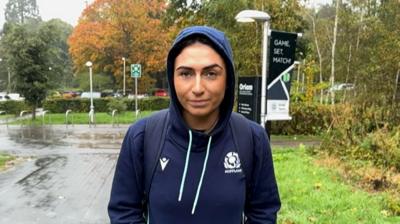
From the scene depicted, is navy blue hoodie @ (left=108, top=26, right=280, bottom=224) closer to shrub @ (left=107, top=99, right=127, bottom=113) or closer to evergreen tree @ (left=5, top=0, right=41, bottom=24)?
shrub @ (left=107, top=99, right=127, bottom=113)

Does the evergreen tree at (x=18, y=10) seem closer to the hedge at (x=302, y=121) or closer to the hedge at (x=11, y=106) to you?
the hedge at (x=11, y=106)

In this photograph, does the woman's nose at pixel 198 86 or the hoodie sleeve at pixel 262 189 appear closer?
the woman's nose at pixel 198 86

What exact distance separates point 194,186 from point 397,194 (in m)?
5.46

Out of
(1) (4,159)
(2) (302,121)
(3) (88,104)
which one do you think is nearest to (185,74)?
(1) (4,159)

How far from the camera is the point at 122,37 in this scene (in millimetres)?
38938

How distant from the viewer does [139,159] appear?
1681 millimetres

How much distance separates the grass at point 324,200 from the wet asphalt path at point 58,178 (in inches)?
103

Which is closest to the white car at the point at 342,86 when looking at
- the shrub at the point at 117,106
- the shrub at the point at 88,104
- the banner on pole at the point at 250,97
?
the banner on pole at the point at 250,97

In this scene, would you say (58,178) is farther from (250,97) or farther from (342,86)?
(342,86)

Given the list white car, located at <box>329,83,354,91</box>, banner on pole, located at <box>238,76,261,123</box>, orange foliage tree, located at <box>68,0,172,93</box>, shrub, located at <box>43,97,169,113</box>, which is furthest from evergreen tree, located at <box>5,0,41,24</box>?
banner on pole, located at <box>238,76,261,123</box>

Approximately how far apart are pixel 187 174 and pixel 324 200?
4880 mm

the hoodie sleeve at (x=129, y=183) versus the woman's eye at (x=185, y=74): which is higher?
the woman's eye at (x=185, y=74)

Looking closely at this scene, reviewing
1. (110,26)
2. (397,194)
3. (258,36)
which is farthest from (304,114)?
(110,26)

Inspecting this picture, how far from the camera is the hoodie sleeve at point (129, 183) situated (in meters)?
1.68
